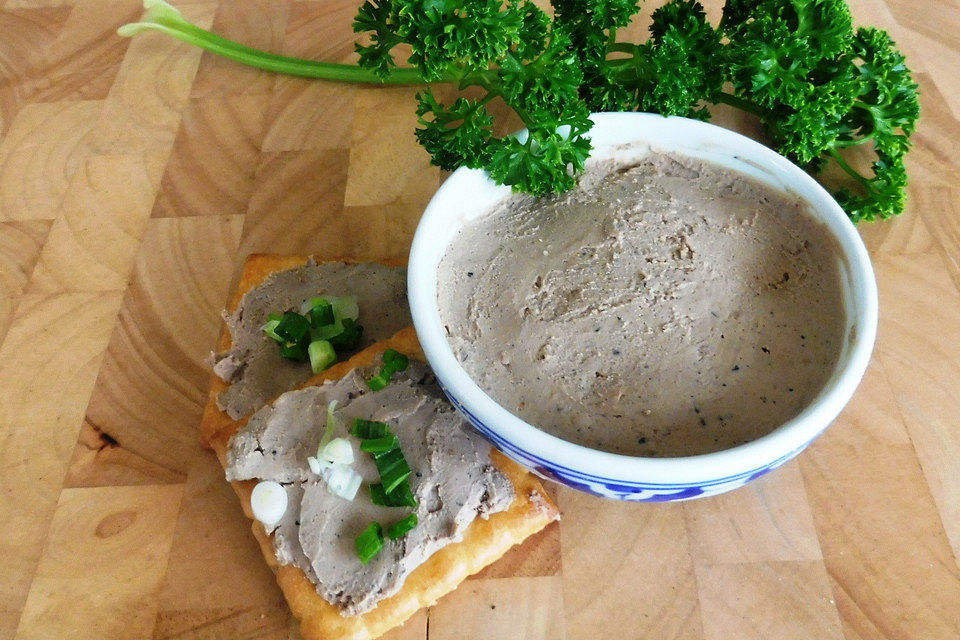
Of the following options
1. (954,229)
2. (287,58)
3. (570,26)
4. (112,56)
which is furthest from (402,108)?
(954,229)

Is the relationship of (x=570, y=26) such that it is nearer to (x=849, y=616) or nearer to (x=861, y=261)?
(x=861, y=261)

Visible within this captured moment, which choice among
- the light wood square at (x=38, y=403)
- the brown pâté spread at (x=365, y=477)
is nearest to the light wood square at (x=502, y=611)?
the brown pâté spread at (x=365, y=477)

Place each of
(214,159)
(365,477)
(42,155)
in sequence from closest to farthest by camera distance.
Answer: (365,477) → (214,159) → (42,155)

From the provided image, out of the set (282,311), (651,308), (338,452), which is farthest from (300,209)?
(651,308)

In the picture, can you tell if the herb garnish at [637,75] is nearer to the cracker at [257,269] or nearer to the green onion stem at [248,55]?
the cracker at [257,269]

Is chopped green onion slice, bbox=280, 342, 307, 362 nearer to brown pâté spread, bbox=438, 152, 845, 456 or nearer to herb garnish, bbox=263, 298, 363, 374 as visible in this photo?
herb garnish, bbox=263, 298, 363, 374

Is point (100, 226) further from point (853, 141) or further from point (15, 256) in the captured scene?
point (853, 141)
